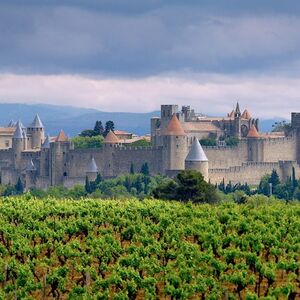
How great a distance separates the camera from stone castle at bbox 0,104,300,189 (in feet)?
291

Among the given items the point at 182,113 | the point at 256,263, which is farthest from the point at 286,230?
the point at 182,113

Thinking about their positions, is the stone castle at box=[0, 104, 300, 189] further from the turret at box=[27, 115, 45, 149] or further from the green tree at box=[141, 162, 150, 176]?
the turret at box=[27, 115, 45, 149]

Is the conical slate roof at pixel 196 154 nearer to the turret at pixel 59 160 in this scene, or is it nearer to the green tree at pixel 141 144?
the turret at pixel 59 160

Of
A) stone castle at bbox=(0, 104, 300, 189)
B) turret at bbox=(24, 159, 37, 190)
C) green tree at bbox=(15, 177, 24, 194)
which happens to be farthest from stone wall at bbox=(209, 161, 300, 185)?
turret at bbox=(24, 159, 37, 190)

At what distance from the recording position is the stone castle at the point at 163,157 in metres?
88.8

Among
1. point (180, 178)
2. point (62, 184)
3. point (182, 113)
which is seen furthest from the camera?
point (182, 113)

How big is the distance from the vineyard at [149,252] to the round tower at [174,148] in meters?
55.3

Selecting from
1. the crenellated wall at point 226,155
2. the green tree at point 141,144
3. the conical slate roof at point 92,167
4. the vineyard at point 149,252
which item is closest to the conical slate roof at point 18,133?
the green tree at point 141,144

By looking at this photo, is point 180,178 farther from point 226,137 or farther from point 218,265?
point 226,137

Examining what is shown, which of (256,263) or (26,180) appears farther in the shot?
(26,180)

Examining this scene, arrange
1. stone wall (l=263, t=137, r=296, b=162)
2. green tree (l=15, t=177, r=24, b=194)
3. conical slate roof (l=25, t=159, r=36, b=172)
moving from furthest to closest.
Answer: stone wall (l=263, t=137, r=296, b=162)
conical slate roof (l=25, t=159, r=36, b=172)
green tree (l=15, t=177, r=24, b=194)

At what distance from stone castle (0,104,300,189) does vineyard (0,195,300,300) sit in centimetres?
A: 5194

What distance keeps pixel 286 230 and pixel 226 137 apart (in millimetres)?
72507

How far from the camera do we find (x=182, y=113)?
99562mm
